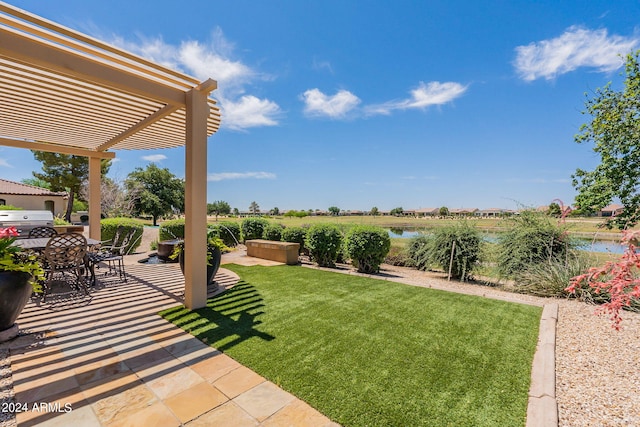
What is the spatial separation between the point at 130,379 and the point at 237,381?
96cm

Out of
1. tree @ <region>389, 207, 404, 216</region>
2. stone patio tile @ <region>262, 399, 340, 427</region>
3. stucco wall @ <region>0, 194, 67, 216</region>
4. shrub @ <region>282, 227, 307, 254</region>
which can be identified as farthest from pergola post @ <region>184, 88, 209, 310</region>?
tree @ <region>389, 207, 404, 216</region>

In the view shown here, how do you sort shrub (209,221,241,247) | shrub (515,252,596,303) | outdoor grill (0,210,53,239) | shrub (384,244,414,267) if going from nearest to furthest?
shrub (515,252,596,303) < outdoor grill (0,210,53,239) < shrub (384,244,414,267) < shrub (209,221,241,247)

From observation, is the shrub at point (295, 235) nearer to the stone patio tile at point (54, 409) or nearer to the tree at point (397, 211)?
the stone patio tile at point (54, 409)

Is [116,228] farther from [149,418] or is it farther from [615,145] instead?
[615,145]

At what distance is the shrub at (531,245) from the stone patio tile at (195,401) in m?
6.96

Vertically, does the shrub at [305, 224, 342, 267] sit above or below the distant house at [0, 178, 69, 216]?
below

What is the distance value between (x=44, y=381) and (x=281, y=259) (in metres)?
6.09

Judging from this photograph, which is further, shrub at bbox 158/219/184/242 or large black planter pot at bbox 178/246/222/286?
shrub at bbox 158/219/184/242

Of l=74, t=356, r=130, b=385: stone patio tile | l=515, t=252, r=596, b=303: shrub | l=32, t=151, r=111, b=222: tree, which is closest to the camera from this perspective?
l=74, t=356, r=130, b=385: stone patio tile

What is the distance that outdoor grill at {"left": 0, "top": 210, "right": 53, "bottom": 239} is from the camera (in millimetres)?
8258

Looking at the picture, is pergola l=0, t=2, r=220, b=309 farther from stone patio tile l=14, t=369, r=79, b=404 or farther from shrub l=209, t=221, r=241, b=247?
shrub l=209, t=221, r=241, b=247

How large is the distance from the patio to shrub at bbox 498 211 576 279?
21.7ft

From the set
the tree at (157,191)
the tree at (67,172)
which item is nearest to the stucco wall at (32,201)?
the tree at (67,172)

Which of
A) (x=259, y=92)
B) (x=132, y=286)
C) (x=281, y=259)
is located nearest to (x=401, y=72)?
(x=259, y=92)
